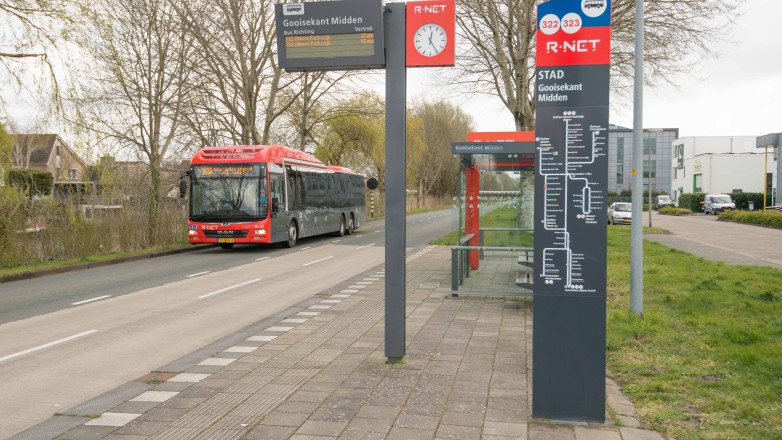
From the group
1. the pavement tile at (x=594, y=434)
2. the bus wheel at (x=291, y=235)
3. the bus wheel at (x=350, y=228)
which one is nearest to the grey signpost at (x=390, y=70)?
the pavement tile at (x=594, y=434)

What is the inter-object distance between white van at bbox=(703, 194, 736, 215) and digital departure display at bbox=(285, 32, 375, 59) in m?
50.2

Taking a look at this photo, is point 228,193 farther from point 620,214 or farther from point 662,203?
point 662,203

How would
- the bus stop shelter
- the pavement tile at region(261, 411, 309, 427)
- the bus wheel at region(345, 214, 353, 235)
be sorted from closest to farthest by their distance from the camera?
the pavement tile at region(261, 411, 309, 427)
the bus stop shelter
the bus wheel at region(345, 214, 353, 235)

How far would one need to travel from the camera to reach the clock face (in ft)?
20.4

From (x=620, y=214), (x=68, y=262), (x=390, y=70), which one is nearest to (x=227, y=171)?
(x=68, y=262)

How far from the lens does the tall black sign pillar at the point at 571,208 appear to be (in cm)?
442

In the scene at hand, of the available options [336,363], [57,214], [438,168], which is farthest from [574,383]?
[438,168]

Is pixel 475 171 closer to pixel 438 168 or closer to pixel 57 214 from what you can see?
pixel 57 214

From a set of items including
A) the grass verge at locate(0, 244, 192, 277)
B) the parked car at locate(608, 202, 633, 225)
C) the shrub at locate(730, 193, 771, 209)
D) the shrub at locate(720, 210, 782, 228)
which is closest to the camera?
the grass verge at locate(0, 244, 192, 277)

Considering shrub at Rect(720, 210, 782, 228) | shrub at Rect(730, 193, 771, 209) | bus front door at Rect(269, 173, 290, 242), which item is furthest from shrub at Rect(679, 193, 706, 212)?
bus front door at Rect(269, 173, 290, 242)

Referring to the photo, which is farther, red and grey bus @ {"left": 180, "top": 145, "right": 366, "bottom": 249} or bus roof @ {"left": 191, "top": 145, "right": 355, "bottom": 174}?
bus roof @ {"left": 191, "top": 145, "right": 355, "bottom": 174}

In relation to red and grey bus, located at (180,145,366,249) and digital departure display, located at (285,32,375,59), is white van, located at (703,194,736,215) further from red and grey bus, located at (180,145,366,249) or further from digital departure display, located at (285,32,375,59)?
digital departure display, located at (285,32,375,59)

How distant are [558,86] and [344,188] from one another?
2583 centimetres

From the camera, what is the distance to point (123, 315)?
971cm
